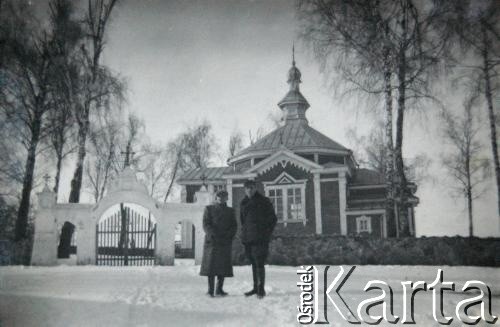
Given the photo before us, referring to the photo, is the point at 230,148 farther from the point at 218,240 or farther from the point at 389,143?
the point at 218,240

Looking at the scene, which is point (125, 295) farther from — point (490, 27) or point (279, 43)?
point (490, 27)

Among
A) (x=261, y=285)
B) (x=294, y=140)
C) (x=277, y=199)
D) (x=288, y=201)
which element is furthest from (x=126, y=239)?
(x=294, y=140)

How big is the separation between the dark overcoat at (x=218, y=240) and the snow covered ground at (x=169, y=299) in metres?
0.29

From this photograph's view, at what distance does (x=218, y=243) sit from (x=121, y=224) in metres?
3.86

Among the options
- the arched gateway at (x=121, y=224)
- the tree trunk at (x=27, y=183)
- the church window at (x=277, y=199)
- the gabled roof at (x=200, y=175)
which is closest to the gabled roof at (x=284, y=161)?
the church window at (x=277, y=199)

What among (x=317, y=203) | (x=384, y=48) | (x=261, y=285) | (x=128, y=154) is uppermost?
(x=384, y=48)

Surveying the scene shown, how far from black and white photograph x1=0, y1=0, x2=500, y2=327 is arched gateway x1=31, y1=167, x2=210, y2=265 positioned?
25mm

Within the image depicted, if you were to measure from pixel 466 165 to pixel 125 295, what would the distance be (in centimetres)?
439

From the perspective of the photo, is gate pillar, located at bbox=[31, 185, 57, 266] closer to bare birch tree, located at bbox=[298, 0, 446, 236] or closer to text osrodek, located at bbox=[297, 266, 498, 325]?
text osrodek, located at bbox=[297, 266, 498, 325]

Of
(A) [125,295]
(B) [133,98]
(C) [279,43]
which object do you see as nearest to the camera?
(A) [125,295]

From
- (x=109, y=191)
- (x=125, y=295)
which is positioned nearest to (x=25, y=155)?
(x=109, y=191)

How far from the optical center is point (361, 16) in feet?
22.7

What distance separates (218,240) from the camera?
4.45 metres

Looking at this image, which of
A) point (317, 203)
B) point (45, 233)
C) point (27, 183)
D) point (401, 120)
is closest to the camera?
point (27, 183)
